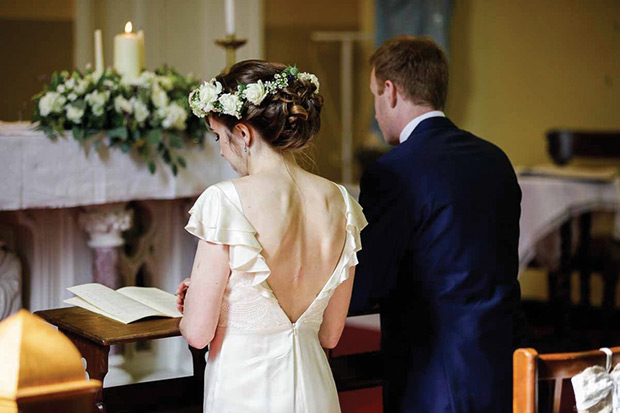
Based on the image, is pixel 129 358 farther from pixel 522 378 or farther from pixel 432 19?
pixel 432 19

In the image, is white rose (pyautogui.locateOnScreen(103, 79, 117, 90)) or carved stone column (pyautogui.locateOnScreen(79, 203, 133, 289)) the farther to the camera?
carved stone column (pyautogui.locateOnScreen(79, 203, 133, 289))

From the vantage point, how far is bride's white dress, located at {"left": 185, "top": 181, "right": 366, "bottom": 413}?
1965 mm

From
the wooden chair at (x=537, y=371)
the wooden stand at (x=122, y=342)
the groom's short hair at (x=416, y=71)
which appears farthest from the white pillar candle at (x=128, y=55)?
the wooden chair at (x=537, y=371)

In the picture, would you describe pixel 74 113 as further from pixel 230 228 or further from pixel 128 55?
pixel 230 228

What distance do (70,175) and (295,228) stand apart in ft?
5.51

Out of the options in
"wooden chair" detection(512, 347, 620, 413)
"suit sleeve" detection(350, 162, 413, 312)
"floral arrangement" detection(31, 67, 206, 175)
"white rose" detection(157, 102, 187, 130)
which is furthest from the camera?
"white rose" detection(157, 102, 187, 130)

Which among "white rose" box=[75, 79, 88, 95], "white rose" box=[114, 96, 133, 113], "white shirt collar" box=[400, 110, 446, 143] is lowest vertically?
"white shirt collar" box=[400, 110, 446, 143]

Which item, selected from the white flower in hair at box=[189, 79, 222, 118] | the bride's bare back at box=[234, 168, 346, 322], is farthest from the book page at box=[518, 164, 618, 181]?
the white flower in hair at box=[189, 79, 222, 118]

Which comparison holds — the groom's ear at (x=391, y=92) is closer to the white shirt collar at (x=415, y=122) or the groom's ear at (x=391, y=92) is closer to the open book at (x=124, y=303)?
the white shirt collar at (x=415, y=122)

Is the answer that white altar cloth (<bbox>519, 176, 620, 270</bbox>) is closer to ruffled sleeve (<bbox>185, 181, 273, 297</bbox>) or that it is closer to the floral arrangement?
the floral arrangement

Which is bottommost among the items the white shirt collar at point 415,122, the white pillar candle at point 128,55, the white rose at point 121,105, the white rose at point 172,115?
the white shirt collar at point 415,122

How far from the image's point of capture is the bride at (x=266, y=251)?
1.92 metres

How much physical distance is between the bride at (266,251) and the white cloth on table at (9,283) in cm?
159

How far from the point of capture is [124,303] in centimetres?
238
